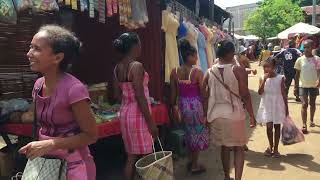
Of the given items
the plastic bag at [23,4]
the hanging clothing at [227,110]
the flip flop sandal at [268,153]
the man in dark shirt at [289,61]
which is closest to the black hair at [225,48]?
the hanging clothing at [227,110]

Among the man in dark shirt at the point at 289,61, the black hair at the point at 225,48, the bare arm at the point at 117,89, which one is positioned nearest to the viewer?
the bare arm at the point at 117,89

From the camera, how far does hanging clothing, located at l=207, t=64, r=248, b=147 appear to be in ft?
15.4

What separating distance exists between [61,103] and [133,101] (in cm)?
201

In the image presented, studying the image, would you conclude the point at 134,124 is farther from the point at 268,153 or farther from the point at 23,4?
the point at 268,153

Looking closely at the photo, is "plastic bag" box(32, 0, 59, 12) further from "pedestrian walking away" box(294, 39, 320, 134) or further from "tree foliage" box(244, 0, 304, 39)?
"tree foliage" box(244, 0, 304, 39)

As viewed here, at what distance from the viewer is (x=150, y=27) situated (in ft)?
22.2

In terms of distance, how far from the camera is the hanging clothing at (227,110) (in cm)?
470

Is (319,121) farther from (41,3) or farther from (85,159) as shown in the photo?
(85,159)

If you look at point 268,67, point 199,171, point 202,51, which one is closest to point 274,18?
point 202,51

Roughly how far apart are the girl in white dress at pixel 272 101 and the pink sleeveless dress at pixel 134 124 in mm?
2547

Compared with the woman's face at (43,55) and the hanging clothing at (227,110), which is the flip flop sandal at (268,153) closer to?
the hanging clothing at (227,110)

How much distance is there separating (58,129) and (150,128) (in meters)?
1.89

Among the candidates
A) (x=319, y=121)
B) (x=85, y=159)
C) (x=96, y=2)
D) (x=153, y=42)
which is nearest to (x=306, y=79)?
(x=319, y=121)

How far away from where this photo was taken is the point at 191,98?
547 centimetres
